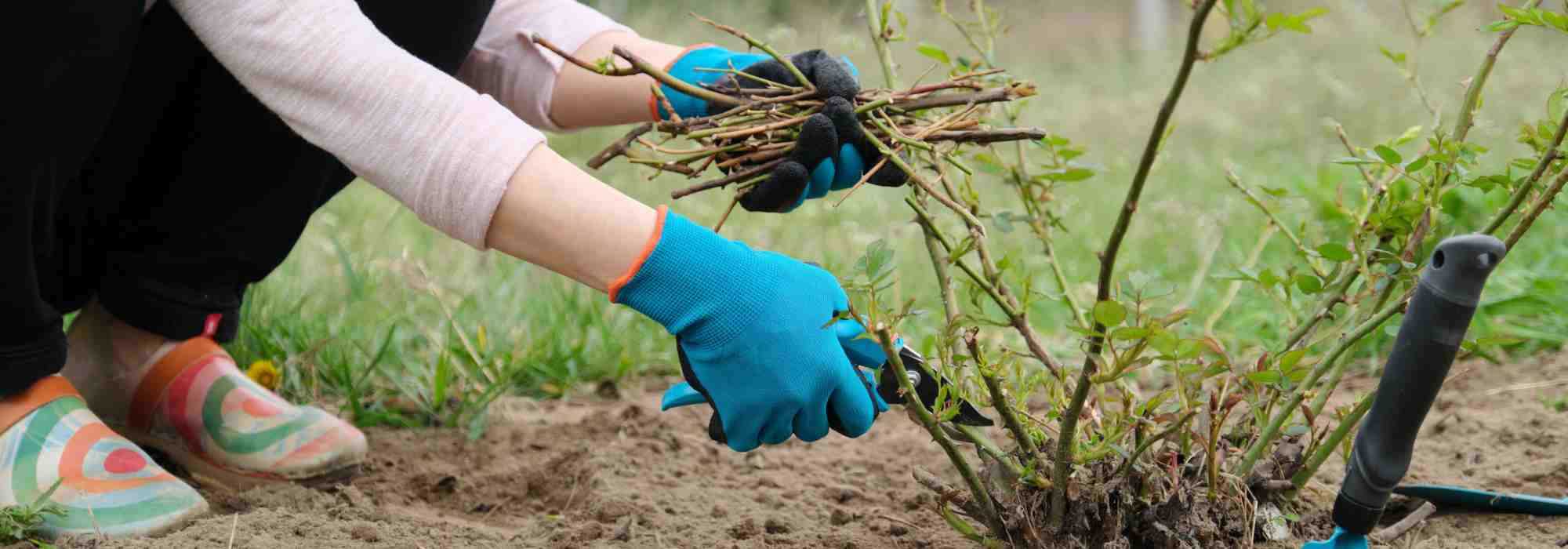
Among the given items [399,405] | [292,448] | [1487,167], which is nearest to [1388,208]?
[292,448]

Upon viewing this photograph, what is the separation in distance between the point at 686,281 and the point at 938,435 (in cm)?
30

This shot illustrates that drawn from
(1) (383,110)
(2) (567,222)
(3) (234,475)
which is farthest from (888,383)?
(3) (234,475)

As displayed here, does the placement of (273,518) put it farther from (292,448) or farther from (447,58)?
(447,58)

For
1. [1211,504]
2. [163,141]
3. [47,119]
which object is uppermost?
[47,119]

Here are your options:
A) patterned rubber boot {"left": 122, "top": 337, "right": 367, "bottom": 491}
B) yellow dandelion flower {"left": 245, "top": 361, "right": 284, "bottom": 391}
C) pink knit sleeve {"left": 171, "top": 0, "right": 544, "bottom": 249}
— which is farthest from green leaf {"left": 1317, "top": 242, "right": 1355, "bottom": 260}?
yellow dandelion flower {"left": 245, "top": 361, "right": 284, "bottom": 391}

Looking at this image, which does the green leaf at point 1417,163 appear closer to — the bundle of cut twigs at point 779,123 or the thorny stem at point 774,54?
the bundle of cut twigs at point 779,123

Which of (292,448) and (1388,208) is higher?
(1388,208)

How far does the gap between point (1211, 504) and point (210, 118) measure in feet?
4.57

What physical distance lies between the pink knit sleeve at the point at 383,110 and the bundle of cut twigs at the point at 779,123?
0.12 metres

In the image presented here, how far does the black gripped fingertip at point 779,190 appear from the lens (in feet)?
4.33

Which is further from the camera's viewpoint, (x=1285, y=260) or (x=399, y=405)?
(x=1285, y=260)

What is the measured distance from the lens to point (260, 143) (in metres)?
1.74

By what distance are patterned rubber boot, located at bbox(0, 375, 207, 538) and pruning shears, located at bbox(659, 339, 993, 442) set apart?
655 millimetres

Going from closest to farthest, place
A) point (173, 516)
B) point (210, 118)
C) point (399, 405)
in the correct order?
point (173, 516) → point (210, 118) → point (399, 405)
